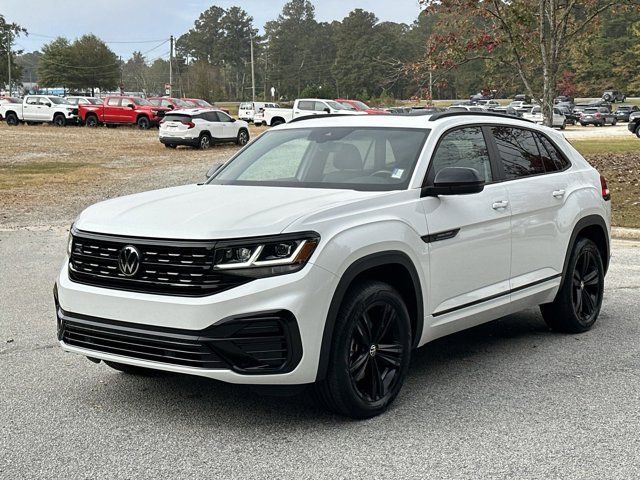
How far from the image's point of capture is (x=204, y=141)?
33.8m

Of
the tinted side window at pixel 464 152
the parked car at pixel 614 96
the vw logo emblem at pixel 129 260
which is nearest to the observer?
the vw logo emblem at pixel 129 260

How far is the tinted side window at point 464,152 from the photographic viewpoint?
5.70 meters

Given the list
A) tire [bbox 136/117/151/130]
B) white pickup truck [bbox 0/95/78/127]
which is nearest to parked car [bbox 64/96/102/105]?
white pickup truck [bbox 0/95/78/127]

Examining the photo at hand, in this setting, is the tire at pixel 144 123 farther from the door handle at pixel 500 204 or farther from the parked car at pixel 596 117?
the door handle at pixel 500 204

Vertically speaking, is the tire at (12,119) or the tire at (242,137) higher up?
the tire at (12,119)

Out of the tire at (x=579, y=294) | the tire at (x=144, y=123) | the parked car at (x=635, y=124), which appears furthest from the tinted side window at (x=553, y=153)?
the tire at (x=144, y=123)

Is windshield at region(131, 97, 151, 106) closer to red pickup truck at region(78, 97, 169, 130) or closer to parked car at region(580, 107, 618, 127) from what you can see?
red pickup truck at region(78, 97, 169, 130)

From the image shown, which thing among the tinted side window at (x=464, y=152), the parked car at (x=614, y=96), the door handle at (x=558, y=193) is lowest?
the door handle at (x=558, y=193)

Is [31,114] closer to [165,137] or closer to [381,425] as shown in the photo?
[165,137]

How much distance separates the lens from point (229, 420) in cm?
480

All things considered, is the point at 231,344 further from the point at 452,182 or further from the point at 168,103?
the point at 168,103

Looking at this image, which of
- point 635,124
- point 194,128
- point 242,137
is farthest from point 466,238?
point 635,124

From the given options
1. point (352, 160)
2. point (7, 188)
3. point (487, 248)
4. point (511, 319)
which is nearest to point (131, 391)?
point (352, 160)

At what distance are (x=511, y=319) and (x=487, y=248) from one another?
2054 millimetres
